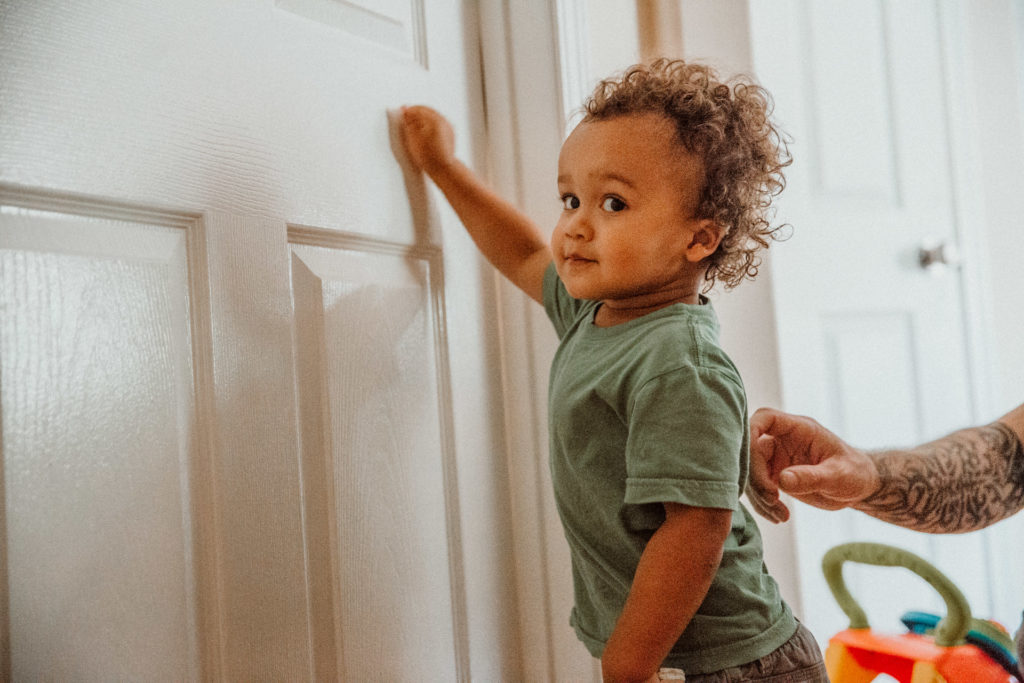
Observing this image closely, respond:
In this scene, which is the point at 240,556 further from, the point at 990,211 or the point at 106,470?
the point at 990,211

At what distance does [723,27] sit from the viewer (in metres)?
1.29

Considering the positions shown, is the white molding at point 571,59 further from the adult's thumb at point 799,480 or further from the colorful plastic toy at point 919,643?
the colorful plastic toy at point 919,643

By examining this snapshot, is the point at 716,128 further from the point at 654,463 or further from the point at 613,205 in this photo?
the point at 654,463

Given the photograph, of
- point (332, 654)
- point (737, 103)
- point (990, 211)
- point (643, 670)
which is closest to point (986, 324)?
point (990, 211)

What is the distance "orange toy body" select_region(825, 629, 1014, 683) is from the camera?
1.05 m

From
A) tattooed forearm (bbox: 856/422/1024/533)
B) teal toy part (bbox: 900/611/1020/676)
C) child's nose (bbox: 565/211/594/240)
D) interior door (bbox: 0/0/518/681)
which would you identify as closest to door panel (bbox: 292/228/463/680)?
interior door (bbox: 0/0/518/681)

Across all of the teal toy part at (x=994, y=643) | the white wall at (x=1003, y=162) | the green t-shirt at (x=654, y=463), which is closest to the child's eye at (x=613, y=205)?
the green t-shirt at (x=654, y=463)

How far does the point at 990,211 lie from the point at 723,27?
1003mm

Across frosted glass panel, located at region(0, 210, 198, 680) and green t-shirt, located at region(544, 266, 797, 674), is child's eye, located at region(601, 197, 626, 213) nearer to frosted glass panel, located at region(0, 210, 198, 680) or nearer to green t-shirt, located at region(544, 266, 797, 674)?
green t-shirt, located at region(544, 266, 797, 674)

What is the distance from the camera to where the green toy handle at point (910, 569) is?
1055 millimetres

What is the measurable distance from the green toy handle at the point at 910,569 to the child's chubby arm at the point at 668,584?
0.47m

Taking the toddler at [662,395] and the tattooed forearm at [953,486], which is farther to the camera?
the tattooed forearm at [953,486]

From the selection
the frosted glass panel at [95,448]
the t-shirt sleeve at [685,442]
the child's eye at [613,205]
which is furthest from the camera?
the child's eye at [613,205]

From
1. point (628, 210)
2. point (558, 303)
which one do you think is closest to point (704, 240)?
point (628, 210)
